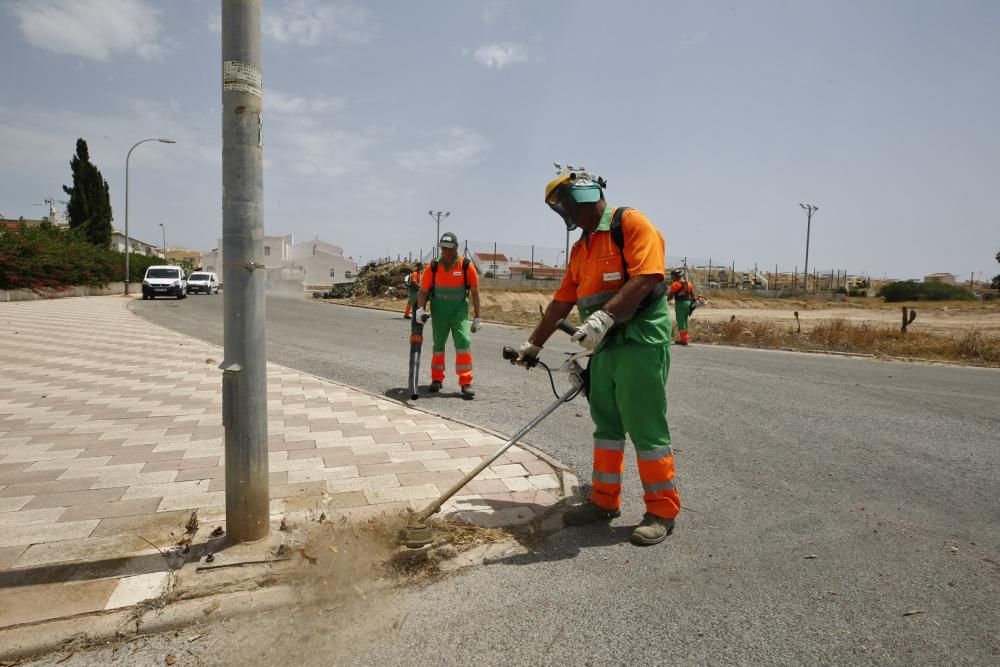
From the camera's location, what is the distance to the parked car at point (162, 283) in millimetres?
27141

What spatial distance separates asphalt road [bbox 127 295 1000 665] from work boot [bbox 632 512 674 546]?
0.06m

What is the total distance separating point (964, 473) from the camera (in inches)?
166

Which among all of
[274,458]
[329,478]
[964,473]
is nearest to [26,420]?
[274,458]

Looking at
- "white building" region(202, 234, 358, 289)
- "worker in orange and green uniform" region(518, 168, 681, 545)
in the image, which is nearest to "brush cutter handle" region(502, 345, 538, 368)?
"worker in orange and green uniform" region(518, 168, 681, 545)

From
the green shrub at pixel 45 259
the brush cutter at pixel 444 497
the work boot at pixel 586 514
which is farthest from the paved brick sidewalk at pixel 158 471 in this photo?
the green shrub at pixel 45 259

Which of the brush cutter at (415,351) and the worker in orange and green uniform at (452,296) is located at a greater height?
the worker in orange and green uniform at (452,296)

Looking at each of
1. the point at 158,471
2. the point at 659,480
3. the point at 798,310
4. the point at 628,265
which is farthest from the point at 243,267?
the point at 798,310

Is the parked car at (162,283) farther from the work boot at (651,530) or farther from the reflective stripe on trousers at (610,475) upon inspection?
the work boot at (651,530)

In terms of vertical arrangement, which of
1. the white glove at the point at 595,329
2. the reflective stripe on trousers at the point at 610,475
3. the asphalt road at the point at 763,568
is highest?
the white glove at the point at 595,329

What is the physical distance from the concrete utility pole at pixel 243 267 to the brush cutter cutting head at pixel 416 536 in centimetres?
71

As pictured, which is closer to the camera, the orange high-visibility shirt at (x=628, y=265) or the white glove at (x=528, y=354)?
the orange high-visibility shirt at (x=628, y=265)

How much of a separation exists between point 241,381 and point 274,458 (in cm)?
166

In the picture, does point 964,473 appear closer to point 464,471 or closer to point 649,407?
point 649,407

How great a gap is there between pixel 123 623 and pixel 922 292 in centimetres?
5203
